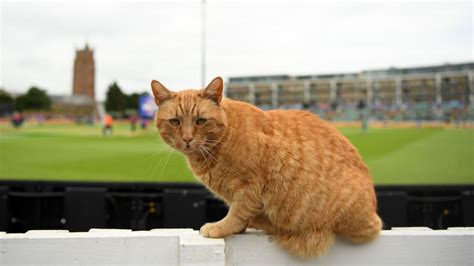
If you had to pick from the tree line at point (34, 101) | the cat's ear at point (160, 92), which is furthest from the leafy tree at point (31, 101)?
the cat's ear at point (160, 92)

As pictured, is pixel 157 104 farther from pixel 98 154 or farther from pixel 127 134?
pixel 127 134

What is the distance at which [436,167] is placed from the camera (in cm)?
991

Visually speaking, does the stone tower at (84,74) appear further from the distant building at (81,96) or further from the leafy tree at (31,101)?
the leafy tree at (31,101)

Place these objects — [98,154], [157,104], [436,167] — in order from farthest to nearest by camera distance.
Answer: [98,154], [436,167], [157,104]

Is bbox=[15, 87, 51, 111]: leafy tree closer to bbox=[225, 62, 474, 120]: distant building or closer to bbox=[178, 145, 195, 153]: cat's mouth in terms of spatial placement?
bbox=[225, 62, 474, 120]: distant building

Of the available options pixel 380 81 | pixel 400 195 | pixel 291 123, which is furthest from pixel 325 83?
pixel 291 123

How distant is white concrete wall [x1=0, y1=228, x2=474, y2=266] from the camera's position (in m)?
1.05

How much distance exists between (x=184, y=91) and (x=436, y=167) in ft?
33.1

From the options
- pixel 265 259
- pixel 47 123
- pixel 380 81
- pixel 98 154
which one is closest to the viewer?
pixel 265 259

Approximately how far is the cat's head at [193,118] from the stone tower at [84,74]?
33.1m

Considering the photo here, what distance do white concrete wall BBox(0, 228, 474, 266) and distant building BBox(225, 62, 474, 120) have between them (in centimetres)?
2592

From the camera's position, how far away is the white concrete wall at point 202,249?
1.05 metres

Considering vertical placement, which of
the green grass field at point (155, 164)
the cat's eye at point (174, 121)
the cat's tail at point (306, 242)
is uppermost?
the cat's eye at point (174, 121)

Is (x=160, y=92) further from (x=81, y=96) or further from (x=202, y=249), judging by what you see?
(x=81, y=96)
